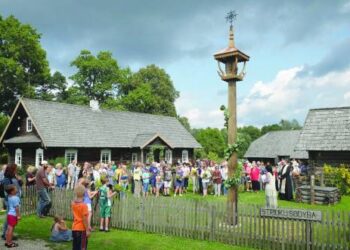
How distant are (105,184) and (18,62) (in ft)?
110

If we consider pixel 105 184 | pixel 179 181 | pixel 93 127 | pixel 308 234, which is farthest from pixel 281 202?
pixel 93 127

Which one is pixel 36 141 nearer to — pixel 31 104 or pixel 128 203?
pixel 31 104

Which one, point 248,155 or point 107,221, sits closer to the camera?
point 107,221

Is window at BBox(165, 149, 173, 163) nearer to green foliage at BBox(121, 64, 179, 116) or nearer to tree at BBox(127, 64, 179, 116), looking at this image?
green foliage at BBox(121, 64, 179, 116)

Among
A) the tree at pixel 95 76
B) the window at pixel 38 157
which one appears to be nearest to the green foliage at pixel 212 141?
the tree at pixel 95 76

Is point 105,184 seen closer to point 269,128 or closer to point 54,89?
point 54,89

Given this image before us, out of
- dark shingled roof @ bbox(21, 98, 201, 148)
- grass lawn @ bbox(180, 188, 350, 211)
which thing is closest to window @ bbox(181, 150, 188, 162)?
dark shingled roof @ bbox(21, 98, 201, 148)

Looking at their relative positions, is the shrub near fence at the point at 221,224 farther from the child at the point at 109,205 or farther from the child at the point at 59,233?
the child at the point at 59,233

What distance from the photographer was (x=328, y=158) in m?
23.5

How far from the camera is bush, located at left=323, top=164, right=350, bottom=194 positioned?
70.6 feet

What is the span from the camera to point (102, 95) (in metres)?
53.0

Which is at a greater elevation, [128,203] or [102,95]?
[102,95]

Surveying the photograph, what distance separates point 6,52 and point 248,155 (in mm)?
31279

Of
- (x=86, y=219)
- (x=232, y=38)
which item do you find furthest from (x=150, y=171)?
(x=86, y=219)
